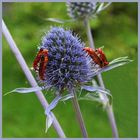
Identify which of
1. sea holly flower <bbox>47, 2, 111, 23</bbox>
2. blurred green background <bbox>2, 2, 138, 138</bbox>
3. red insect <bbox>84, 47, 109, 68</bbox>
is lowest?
blurred green background <bbox>2, 2, 138, 138</bbox>

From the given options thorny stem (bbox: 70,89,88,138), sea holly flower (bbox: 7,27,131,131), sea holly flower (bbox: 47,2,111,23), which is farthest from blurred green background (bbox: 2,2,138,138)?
thorny stem (bbox: 70,89,88,138)

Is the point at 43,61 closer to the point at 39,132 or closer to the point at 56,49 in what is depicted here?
the point at 56,49

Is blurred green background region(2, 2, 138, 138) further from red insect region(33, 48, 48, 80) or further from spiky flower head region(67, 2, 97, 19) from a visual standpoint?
red insect region(33, 48, 48, 80)

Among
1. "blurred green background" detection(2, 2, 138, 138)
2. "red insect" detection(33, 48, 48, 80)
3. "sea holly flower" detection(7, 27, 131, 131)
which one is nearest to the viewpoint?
"red insect" detection(33, 48, 48, 80)

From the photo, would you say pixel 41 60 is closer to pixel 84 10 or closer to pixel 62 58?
pixel 62 58

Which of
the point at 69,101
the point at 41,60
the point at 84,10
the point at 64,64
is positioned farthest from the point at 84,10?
the point at 69,101

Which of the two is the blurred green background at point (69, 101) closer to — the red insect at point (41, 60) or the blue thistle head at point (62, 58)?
the blue thistle head at point (62, 58)

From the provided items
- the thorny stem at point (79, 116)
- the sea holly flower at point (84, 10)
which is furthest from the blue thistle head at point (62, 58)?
the sea holly flower at point (84, 10)
